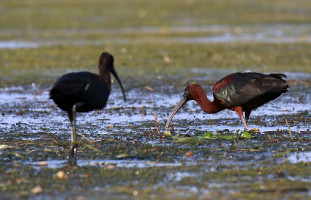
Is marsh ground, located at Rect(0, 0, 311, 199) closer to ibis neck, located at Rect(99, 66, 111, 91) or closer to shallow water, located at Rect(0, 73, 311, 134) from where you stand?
shallow water, located at Rect(0, 73, 311, 134)

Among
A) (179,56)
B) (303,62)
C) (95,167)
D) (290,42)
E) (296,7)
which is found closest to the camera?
(95,167)

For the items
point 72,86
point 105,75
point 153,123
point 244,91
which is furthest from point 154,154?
point 153,123

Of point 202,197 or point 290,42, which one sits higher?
point 290,42

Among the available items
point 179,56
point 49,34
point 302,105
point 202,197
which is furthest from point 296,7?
point 202,197

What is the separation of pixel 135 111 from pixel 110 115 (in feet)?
1.78

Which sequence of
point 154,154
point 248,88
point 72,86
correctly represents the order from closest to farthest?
1. point 72,86
2. point 154,154
3. point 248,88

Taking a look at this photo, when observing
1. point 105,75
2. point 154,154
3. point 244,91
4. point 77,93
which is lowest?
point 154,154

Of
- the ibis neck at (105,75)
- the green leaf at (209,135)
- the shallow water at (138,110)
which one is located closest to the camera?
the ibis neck at (105,75)

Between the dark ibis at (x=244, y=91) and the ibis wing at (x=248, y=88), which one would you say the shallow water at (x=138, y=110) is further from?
the ibis wing at (x=248, y=88)

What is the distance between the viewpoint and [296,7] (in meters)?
39.6

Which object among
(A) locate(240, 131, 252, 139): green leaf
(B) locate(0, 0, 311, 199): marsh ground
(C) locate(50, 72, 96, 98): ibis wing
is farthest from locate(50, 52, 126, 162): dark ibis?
(A) locate(240, 131, 252, 139): green leaf

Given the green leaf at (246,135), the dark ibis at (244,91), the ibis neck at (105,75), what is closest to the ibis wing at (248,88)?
the dark ibis at (244,91)

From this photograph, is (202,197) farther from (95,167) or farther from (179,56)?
(179,56)

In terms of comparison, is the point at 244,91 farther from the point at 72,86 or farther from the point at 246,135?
the point at 72,86
